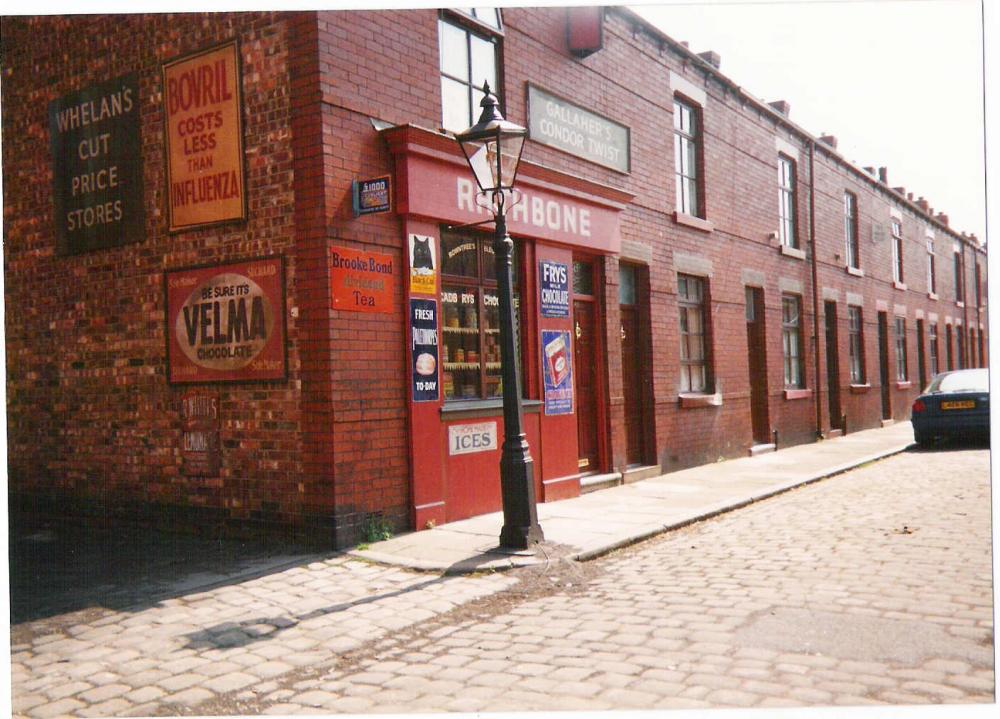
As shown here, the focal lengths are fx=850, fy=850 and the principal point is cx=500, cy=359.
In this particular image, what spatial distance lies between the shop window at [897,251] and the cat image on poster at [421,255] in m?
19.0

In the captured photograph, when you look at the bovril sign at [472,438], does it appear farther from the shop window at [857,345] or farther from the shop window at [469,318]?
the shop window at [857,345]

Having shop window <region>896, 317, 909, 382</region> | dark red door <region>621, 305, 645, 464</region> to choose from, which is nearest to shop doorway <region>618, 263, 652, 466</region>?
dark red door <region>621, 305, 645, 464</region>

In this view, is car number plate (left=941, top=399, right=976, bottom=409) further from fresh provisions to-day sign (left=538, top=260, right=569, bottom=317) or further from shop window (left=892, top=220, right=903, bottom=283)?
shop window (left=892, top=220, right=903, bottom=283)

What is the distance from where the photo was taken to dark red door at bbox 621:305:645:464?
11.9 m

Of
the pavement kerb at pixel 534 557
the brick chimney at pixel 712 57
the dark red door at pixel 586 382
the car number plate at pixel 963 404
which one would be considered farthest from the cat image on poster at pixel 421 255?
the car number plate at pixel 963 404

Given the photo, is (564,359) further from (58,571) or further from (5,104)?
(5,104)

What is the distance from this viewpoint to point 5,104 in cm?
941

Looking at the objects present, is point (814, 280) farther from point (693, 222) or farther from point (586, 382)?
point (586, 382)

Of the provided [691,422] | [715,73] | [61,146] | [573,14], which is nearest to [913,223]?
[715,73]

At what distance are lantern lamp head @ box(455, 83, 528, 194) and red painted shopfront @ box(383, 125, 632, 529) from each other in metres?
0.97

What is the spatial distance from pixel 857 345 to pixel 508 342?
637 inches

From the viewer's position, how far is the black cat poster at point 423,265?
7973 mm

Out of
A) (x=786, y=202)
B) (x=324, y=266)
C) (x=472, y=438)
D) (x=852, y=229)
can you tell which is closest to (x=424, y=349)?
(x=472, y=438)

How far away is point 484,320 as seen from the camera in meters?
9.08
